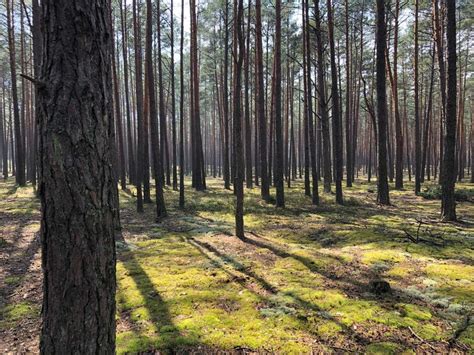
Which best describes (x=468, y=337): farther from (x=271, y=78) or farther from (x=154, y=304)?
(x=271, y=78)

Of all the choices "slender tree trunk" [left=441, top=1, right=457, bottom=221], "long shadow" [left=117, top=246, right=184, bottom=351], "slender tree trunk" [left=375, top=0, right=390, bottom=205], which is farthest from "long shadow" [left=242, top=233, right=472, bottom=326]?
"slender tree trunk" [left=375, top=0, right=390, bottom=205]

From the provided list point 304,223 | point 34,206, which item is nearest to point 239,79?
point 304,223

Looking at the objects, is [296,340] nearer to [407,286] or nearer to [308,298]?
[308,298]

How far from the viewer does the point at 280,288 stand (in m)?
4.93

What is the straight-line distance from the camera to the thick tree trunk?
1893 mm

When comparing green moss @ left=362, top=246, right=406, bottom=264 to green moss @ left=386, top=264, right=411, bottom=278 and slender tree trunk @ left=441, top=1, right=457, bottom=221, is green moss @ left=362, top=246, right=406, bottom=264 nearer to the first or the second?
green moss @ left=386, top=264, right=411, bottom=278

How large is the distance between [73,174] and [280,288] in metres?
3.81

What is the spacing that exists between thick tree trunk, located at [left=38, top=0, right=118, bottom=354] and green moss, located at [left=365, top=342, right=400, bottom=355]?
254cm

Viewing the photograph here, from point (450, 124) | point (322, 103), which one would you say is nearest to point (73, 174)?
point (450, 124)

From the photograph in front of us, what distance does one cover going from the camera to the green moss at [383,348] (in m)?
3.19

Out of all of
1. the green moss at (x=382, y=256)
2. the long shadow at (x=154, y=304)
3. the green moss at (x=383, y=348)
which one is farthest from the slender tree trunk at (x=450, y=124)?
the long shadow at (x=154, y=304)

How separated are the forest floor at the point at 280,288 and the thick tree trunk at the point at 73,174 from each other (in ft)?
5.16

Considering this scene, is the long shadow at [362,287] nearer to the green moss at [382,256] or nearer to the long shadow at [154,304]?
the green moss at [382,256]

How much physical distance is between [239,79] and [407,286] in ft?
17.7
